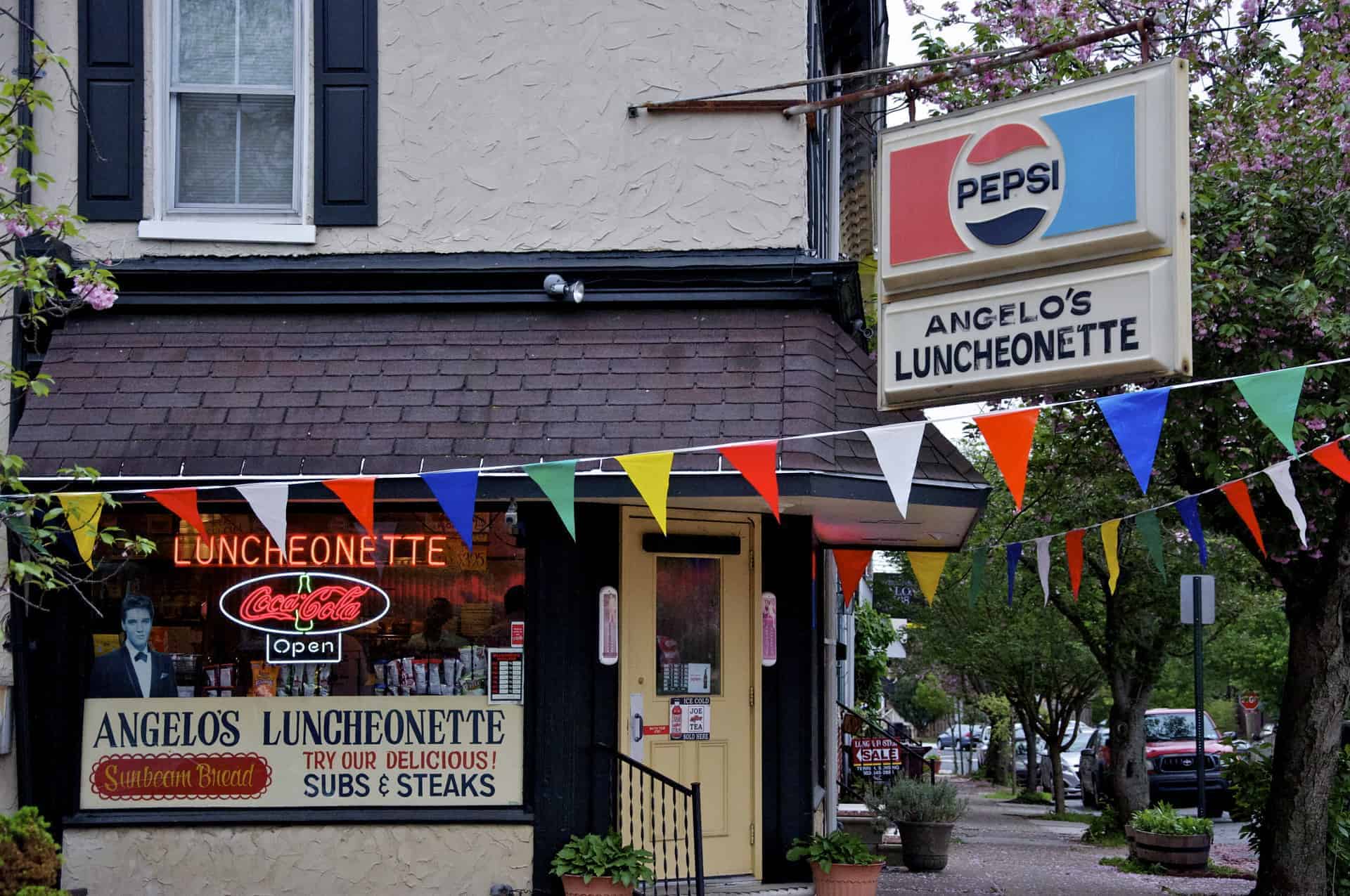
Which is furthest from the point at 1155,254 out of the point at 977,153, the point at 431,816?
the point at 431,816

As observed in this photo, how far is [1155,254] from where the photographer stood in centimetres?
769

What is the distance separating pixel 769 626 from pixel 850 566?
368 cm

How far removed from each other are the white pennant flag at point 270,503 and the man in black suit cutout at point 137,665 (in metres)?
1.73

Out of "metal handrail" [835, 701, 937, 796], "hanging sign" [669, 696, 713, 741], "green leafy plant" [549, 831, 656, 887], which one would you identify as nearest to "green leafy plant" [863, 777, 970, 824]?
"metal handrail" [835, 701, 937, 796]

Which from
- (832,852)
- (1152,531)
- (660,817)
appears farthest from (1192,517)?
(660,817)

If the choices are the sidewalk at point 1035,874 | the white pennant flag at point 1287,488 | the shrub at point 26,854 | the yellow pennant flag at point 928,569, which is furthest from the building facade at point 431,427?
the sidewalk at point 1035,874

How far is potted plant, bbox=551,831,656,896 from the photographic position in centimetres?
902

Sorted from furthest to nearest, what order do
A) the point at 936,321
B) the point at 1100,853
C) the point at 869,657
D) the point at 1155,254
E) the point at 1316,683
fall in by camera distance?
1. the point at 869,657
2. the point at 1100,853
3. the point at 1316,683
4. the point at 936,321
5. the point at 1155,254

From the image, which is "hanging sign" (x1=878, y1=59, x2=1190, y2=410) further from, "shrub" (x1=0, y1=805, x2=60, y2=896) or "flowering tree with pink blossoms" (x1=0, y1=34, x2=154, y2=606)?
"shrub" (x1=0, y1=805, x2=60, y2=896)

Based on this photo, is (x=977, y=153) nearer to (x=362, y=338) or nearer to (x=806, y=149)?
(x=806, y=149)

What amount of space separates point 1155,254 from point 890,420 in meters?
2.12

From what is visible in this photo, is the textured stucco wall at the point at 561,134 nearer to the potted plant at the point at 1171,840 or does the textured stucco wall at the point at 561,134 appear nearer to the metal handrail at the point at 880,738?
the metal handrail at the point at 880,738

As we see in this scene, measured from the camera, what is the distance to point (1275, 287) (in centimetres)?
1083

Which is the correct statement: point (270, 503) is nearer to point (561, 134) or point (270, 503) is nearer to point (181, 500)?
point (181, 500)
